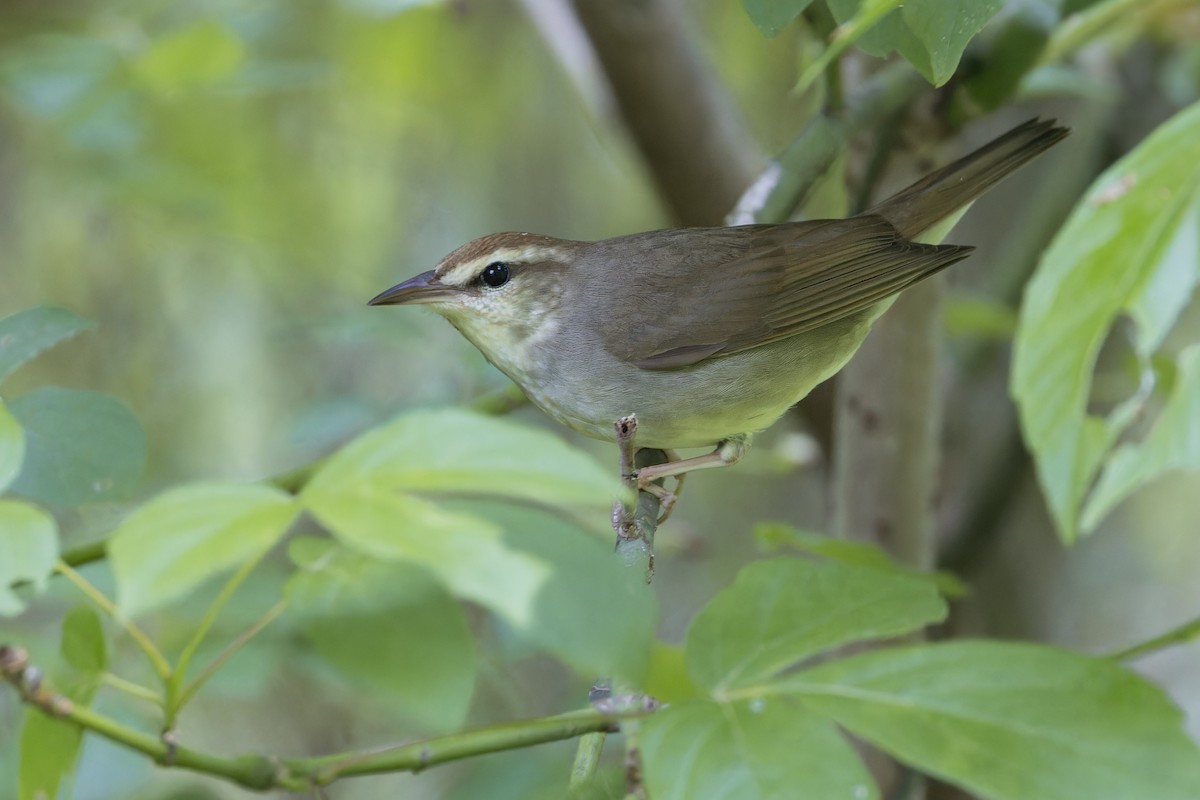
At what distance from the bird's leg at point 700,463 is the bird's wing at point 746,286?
25cm

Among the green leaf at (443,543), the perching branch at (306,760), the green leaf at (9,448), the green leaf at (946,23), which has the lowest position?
the perching branch at (306,760)

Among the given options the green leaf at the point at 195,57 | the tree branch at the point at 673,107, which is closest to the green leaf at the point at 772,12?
the tree branch at the point at 673,107

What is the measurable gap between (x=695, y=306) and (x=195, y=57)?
5.97ft

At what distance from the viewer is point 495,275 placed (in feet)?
10.2

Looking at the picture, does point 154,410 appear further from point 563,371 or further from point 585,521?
point 563,371

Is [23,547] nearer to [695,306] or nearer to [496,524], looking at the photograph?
[496,524]

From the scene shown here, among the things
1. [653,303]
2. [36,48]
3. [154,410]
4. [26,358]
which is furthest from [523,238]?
[154,410]

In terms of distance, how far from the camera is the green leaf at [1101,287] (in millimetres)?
1816

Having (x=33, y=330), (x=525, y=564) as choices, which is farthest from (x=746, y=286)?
(x=525, y=564)

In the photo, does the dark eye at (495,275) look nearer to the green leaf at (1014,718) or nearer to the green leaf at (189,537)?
the green leaf at (1014,718)

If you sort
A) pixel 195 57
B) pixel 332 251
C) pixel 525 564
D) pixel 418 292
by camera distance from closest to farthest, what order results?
pixel 525 564
pixel 418 292
pixel 195 57
pixel 332 251


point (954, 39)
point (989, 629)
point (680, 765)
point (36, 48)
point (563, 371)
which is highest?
point (36, 48)

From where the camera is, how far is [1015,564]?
409 centimetres

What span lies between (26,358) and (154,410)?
413 cm
